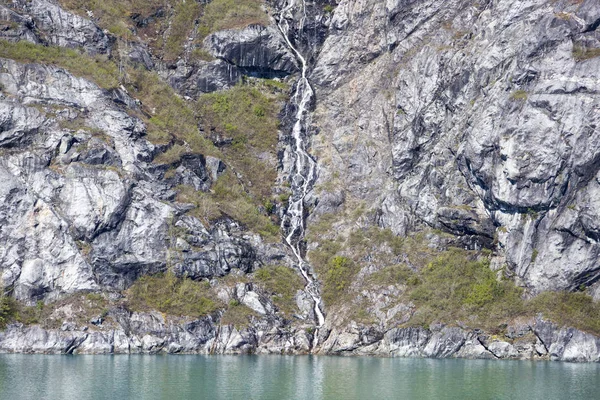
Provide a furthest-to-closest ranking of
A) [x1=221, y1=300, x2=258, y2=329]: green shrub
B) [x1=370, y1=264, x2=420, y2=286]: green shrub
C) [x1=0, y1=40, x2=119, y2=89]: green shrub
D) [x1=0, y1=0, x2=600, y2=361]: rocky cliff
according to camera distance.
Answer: [x1=0, y1=40, x2=119, y2=89]: green shrub, [x1=370, y1=264, x2=420, y2=286]: green shrub, [x1=221, y1=300, x2=258, y2=329]: green shrub, [x1=0, y1=0, x2=600, y2=361]: rocky cliff

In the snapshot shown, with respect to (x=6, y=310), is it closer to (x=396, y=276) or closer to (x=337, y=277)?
(x=337, y=277)

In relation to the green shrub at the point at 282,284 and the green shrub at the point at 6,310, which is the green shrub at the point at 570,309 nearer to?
the green shrub at the point at 282,284

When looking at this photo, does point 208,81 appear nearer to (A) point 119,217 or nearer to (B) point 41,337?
(A) point 119,217

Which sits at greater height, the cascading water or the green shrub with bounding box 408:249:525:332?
the cascading water

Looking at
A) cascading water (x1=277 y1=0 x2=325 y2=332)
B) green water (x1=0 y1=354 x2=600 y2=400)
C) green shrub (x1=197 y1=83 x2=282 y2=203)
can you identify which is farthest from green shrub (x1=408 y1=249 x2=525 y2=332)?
green shrub (x1=197 y1=83 x2=282 y2=203)

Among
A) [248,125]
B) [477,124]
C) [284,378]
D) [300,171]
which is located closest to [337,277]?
[300,171]

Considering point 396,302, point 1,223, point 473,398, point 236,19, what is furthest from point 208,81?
point 473,398

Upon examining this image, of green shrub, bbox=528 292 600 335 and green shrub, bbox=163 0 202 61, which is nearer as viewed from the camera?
green shrub, bbox=528 292 600 335

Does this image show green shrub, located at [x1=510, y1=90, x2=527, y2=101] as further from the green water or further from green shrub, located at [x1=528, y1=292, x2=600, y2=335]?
the green water

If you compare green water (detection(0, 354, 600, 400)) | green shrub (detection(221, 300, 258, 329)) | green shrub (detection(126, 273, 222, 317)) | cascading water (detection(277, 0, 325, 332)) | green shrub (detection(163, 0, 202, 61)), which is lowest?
green water (detection(0, 354, 600, 400))
